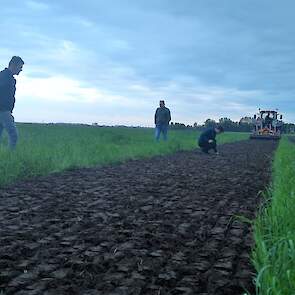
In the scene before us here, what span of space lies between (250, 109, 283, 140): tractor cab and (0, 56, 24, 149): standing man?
34338 millimetres

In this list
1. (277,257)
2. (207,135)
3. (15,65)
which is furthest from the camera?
(207,135)

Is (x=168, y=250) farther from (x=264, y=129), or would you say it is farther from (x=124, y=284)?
(x=264, y=129)

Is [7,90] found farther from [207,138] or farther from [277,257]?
[207,138]

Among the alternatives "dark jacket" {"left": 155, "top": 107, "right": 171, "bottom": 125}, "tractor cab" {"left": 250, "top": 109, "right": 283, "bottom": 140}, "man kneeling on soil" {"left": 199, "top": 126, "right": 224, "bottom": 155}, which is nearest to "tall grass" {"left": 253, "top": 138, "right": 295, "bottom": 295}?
"man kneeling on soil" {"left": 199, "top": 126, "right": 224, "bottom": 155}

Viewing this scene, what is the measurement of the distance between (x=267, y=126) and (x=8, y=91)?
35.5 m

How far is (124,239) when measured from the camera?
400 centimetres

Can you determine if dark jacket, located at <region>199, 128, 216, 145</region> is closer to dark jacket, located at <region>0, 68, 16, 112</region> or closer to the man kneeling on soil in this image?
the man kneeling on soil

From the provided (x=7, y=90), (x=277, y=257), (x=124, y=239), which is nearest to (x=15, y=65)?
(x=7, y=90)

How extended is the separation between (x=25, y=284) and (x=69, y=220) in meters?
1.91

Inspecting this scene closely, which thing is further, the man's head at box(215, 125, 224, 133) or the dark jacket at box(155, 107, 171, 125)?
the dark jacket at box(155, 107, 171, 125)

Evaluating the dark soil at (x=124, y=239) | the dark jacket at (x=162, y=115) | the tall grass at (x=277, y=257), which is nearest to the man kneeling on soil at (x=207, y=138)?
the dark jacket at (x=162, y=115)

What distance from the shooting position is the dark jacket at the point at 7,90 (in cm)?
958

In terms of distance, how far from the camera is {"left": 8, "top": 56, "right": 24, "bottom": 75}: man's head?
9.55 metres

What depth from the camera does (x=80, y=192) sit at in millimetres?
6637
